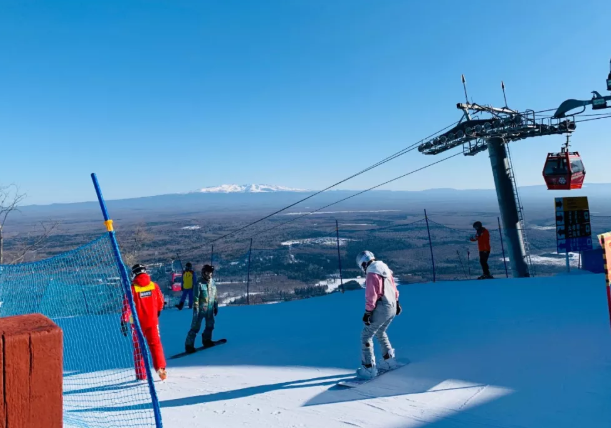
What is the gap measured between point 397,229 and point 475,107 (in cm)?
5925

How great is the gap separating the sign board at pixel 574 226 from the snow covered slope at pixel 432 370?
130 inches

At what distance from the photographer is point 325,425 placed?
4.41 metres

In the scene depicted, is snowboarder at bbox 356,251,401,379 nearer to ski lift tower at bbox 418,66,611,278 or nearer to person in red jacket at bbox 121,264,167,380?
person in red jacket at bbox 121,264,167,380

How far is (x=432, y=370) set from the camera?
578 centimetres

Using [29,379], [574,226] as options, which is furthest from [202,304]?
[574,226]

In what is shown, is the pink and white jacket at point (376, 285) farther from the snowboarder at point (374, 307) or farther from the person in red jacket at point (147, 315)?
the person in red jacket at point (147, 315)

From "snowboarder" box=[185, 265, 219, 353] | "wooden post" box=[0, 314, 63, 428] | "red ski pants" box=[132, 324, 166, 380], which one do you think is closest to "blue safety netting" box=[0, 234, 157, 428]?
"red ski pants" box=[132, 324, 166, 380]

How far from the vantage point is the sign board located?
12.9 meters

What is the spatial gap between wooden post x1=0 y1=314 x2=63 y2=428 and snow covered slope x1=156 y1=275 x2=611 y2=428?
3961 mm

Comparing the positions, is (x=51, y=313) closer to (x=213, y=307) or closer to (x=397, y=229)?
(x=213, y=307)

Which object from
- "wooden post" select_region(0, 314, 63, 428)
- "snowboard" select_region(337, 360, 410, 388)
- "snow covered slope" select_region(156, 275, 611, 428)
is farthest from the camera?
"snowboard" select_region(337, 360, 410, 388)

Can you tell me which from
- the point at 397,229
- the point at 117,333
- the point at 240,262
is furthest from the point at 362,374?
the point at 397,229

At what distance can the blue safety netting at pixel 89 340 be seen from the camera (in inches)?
195

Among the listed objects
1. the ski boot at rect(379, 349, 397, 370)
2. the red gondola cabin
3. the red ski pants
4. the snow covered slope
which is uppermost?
the red gondola cabin
